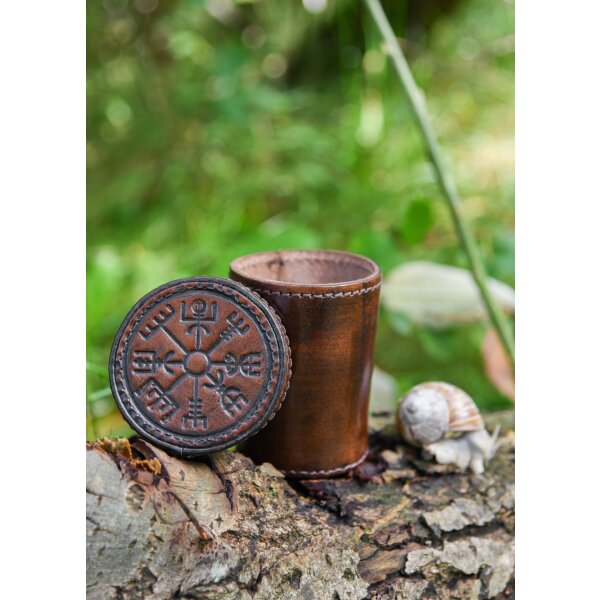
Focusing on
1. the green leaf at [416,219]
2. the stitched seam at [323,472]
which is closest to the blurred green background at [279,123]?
the green leaf at [416,219]

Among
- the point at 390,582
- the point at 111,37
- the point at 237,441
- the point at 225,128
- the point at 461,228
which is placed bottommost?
the point at 390,582

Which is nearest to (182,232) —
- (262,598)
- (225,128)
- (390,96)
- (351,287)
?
(225,128)

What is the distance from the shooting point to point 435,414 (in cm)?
141

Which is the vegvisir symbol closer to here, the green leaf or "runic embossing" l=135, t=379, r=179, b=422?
"runic embossing" l=135, t=379, r=179, b=422

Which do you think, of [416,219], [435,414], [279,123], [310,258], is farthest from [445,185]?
[279,123]

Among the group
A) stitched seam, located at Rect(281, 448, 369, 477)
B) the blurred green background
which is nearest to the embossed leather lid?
stitched seam, located at Rect(281, 448, 369, 477)

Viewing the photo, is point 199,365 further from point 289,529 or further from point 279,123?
point 279,123

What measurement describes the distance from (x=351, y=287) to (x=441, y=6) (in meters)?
2.29

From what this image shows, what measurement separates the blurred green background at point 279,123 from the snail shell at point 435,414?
1.14 meters

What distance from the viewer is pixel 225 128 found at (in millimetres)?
2941

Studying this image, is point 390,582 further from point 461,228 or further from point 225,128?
point 225,128

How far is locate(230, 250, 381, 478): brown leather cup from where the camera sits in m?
1.24

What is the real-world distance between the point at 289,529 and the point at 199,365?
313 mm

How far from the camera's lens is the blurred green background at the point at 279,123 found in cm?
282
